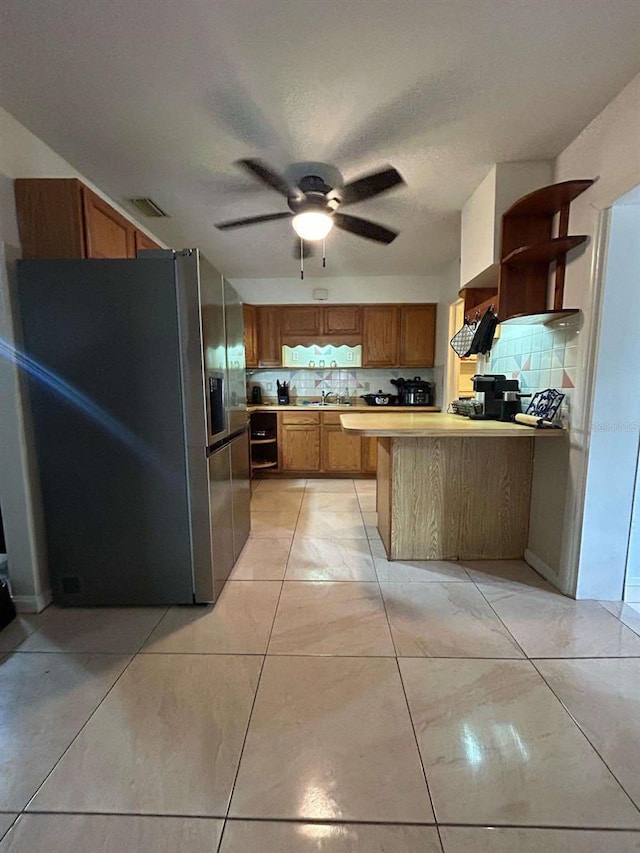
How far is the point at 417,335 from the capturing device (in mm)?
4695

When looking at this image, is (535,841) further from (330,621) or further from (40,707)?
(40,707)

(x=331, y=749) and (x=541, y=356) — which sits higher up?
(x=541, y=356)

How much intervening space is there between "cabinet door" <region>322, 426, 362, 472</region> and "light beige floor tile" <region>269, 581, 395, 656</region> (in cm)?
243

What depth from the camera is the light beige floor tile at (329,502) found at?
357 cm

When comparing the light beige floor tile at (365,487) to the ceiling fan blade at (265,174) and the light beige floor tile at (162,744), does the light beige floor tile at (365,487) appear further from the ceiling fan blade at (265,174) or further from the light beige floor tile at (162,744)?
the ceiling fan blade at (265,174)

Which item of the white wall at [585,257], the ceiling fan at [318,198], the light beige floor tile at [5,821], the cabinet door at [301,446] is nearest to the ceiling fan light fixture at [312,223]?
the ceiling fan at [318,198]

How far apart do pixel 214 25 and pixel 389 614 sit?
2564 mm

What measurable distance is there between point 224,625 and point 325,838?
3.30ft

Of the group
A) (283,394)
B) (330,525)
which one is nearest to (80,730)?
(330,525)

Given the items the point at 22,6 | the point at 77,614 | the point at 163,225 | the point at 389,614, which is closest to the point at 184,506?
the point at 77,614

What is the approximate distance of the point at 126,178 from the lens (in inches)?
93.7

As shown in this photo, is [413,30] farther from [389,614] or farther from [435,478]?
[389,614]

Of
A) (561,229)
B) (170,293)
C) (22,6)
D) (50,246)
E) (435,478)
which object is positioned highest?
(22,6)

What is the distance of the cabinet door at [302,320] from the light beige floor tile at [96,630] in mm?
3529
